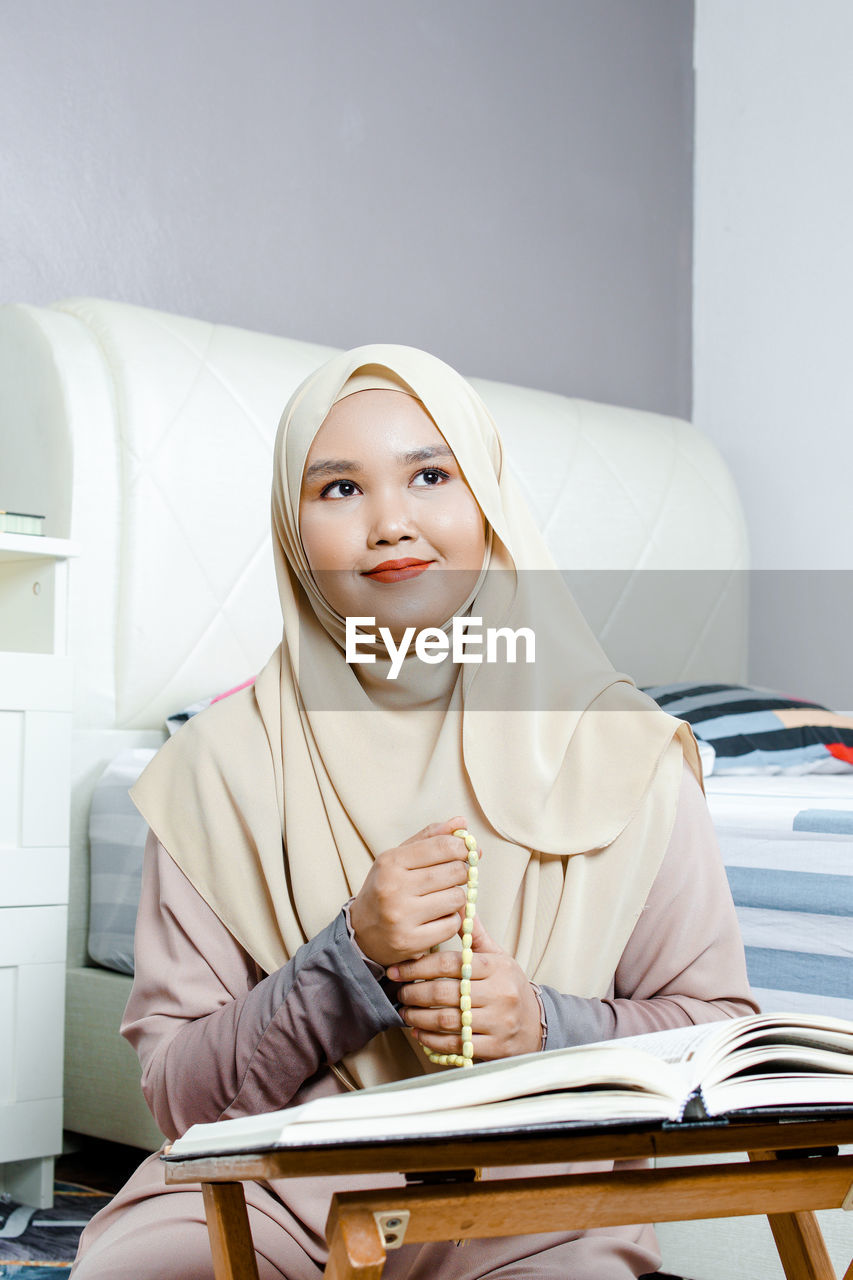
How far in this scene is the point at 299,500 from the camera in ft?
3.30

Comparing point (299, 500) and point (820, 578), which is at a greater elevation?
point (820, 578)

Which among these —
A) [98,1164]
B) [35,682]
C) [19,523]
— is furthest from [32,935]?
[19,523]

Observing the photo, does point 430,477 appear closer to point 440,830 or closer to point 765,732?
point 440,830

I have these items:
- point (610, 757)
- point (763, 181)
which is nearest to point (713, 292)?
point (763, 181)

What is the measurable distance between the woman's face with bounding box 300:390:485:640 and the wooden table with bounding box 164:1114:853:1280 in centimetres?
43

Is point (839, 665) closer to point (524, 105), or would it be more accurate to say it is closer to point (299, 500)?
point (524, 105)

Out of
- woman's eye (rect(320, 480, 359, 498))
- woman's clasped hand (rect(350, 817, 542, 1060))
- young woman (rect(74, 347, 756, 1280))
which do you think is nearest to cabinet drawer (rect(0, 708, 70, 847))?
young woman (rect(74, 347, 756, 1280))

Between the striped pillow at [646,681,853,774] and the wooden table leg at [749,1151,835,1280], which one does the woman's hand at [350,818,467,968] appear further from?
the striped pillow at [646,681,853,774]

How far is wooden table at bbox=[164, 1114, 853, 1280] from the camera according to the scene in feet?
1.83

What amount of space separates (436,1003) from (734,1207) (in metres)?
0.23

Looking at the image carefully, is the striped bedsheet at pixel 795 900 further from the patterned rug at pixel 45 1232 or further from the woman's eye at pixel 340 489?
the patterned rug at pixel 45 1232

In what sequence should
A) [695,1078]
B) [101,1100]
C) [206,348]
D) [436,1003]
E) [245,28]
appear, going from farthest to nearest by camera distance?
[245,28] → [206,348] → [101,1100] → [436,1003] → [695,1078]

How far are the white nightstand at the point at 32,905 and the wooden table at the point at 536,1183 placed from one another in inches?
45.2

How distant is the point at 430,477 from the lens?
0.99m
